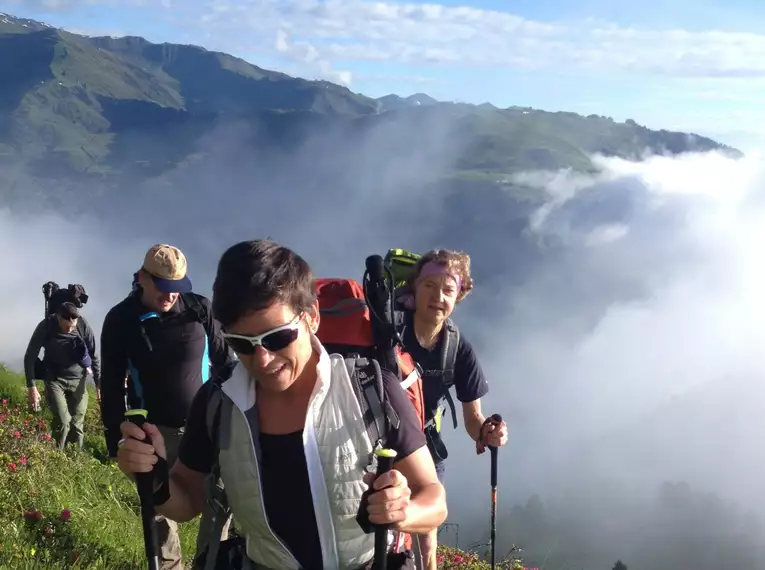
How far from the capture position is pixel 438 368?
14.4 ft

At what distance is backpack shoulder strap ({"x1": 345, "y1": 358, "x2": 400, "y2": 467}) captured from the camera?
234 cm

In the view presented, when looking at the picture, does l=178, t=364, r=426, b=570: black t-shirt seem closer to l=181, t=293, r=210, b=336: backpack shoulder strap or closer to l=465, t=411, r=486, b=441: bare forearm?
l=465, t=411, r=486, b=441: bare forearm

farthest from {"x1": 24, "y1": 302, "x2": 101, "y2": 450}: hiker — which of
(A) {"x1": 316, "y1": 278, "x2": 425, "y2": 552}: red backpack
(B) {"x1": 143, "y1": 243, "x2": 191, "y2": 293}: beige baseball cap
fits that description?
(A) {"x1": 316, "y1": 278, "x2": 425, "y2": 552}: red backpack

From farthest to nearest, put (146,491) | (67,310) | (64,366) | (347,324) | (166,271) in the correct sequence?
(64,366), (67,310), (166,271), (347,324), (146,491)

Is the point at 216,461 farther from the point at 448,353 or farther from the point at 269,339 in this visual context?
the point at 448,353

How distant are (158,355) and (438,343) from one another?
176cm

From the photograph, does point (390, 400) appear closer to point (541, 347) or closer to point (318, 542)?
point (318, 542)

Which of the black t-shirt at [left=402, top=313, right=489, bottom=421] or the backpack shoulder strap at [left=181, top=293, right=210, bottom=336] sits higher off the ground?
the backpack shoulder strap at [left=181, top=293, right=210, bottom=336]

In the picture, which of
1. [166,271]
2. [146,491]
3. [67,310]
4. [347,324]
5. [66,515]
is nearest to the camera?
[146,491]

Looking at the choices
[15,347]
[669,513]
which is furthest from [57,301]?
[15,347]

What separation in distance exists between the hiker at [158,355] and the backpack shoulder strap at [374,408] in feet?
8.05

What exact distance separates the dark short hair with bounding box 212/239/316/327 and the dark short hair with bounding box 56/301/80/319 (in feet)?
23.0

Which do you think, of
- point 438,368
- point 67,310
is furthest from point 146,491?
point 67,310

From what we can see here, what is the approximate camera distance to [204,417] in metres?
2.52
